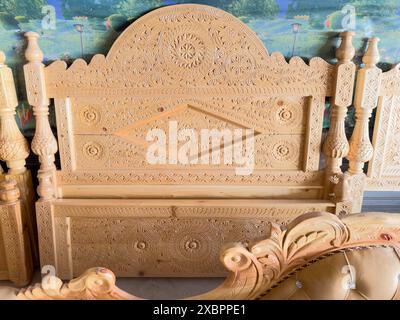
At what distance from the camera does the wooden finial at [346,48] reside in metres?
1.76

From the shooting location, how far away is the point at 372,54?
1785 millimetres

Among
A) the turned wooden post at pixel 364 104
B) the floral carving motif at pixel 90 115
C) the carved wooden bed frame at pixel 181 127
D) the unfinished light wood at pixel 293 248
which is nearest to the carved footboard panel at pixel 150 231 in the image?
the carved wooden bed frame at pixel 181 127

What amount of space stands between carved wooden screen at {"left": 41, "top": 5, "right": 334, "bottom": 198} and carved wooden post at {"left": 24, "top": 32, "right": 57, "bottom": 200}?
51 mm

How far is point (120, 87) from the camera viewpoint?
72.9 inches

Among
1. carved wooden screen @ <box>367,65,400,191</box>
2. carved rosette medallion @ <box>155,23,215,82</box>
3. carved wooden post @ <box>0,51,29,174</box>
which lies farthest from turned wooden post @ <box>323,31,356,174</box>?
carved wooden post @ <box>0,51,29,174</box>

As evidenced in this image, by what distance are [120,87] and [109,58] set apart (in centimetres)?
16

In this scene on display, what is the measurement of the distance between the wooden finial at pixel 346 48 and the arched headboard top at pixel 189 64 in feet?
0.29

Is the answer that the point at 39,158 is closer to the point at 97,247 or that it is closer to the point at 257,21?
the point at 97,247

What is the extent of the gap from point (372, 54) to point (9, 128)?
6.71 ft

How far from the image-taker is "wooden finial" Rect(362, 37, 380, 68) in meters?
1.77

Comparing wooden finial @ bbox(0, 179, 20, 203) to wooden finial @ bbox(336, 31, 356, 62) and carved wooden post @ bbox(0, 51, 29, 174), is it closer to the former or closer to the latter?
carved wooden post @ bbox(0, 51, 29, 174)

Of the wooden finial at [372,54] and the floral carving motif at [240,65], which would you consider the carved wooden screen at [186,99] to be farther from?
the wooden finial at [372,54]
